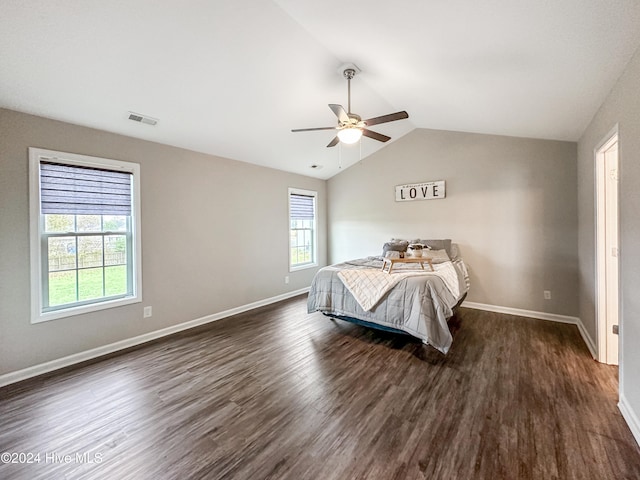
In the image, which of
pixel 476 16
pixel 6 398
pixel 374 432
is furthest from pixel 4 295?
pixel 476 16

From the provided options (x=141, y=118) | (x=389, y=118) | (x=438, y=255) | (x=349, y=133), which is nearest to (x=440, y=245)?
(x=438, y=255)

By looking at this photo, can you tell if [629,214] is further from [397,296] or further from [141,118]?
[141,118]

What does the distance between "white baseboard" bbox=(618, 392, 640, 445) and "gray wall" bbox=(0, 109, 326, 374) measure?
13.8ft

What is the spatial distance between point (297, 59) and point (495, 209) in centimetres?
353

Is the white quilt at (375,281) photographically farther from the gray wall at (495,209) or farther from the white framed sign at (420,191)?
the white framed sign at (420,191)

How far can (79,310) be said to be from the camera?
282 centimetres

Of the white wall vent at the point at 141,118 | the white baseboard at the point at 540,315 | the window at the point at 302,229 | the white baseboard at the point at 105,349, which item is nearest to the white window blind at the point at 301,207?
the window at the point at 302,229

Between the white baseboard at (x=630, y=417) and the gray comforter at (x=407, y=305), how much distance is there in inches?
44.3

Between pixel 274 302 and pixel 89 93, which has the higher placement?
pixel 89 93

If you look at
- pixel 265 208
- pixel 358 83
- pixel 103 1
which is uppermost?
pixel 358 83

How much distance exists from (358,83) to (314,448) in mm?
3432

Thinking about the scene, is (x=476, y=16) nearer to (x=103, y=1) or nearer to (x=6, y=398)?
(x=103, y=1)

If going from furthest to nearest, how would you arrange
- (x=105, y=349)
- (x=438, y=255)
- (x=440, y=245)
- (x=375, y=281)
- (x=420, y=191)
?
(x=420, y=191)
(x=440, y=245)
(x=438, y=255)
(x=375, y=281)
(x=105, y=349)

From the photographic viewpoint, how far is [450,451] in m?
1.61
